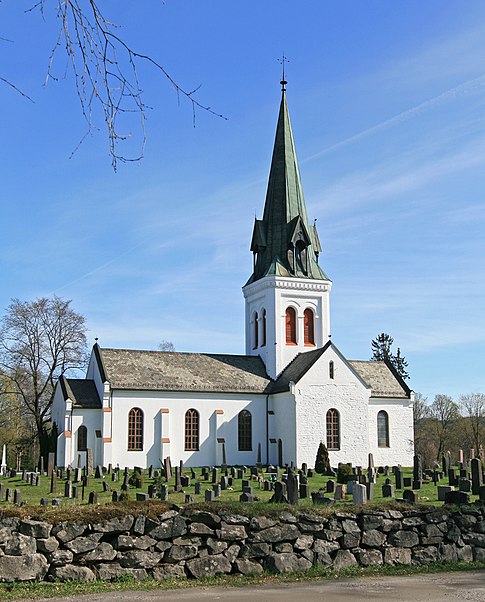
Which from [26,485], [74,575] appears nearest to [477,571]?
[74,575]

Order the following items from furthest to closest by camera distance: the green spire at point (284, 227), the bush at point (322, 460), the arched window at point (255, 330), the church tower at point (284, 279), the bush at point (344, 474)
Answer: the arched window at point (255, 330)
the green spire at point (284, 227)
the church tower at point (284, 279)
the bush at point (322, 460)
the bush at point (344, 474)

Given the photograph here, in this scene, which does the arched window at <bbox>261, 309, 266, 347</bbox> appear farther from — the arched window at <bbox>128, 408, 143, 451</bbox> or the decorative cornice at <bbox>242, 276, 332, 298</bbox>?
the arched window at <bbox>128, 408, 143, 451</bbox>

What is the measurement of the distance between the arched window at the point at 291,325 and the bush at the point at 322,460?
8374 mm

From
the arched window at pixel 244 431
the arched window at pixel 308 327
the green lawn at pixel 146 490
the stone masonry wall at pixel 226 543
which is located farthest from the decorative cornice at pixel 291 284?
the stone masonry wall at pixel 226 543

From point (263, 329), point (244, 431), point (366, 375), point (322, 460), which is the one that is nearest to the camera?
point (322, 460)

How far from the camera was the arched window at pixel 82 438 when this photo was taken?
4069 cm

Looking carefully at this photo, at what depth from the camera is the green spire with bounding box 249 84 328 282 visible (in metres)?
49.0

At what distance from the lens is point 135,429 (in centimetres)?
4128

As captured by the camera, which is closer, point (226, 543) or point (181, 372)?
point (226, 543)

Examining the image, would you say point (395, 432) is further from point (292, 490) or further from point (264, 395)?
point (292, 490)

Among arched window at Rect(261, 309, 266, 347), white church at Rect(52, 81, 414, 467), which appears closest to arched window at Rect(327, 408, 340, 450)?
white church at Rect(52, 81, 414, 467)

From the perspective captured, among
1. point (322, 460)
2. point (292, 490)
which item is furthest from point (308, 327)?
point (292, 490)

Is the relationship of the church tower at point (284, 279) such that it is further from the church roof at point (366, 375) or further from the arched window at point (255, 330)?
the church roof at point (366, 375)

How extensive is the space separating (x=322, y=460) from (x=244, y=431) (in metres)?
5.91
